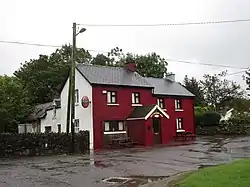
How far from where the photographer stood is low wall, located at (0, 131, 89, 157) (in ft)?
94.6

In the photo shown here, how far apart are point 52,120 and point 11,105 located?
5.64 m

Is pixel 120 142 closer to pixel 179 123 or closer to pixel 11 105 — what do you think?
pixel 179 123

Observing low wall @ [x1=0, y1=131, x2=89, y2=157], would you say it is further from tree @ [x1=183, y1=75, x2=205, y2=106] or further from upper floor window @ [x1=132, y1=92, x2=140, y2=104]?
tree @ [x1=183, y1=75, x2=205, y2=106]

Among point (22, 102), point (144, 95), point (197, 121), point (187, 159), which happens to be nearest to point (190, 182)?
point (187, 159)

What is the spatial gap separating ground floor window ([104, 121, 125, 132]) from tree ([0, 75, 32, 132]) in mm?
13190

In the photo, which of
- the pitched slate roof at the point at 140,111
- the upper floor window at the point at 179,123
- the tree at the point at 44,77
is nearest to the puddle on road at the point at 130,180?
the pitched slate roof at the point at 140,111

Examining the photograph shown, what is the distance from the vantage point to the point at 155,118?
4075 centimetres

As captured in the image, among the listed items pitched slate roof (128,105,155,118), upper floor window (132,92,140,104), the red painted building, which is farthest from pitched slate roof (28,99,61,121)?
pitched slate roof (128,105,155,118)

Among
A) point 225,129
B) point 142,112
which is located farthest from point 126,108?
point 225,129

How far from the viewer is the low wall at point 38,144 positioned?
28.8 metres

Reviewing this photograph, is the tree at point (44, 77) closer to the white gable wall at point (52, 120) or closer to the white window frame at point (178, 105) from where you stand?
the white gable wall at point (52, 120)

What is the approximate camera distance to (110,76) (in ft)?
134

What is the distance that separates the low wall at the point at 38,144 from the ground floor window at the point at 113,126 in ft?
23.4

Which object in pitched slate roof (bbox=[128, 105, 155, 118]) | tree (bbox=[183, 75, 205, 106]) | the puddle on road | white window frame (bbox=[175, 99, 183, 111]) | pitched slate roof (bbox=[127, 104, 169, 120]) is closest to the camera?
the puddle on road
